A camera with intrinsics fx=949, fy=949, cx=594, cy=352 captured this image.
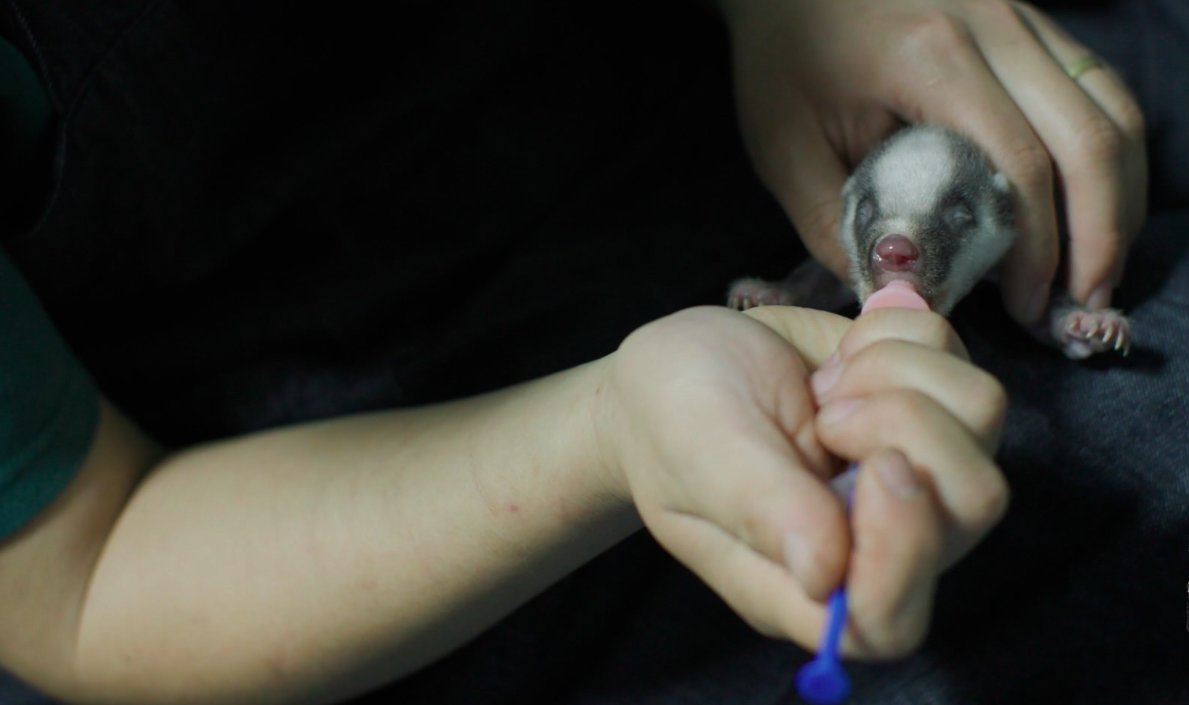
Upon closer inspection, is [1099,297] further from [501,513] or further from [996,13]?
[501,513]

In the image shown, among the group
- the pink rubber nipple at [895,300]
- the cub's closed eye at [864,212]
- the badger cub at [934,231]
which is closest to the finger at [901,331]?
the pink rubber nipple at [895,300]

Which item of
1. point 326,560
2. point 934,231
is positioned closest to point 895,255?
point 934,231

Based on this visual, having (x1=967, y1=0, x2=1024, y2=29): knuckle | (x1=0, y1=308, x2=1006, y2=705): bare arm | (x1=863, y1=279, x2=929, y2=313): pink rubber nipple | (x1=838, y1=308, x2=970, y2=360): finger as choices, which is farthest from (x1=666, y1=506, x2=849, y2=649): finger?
(x1=967, y1=0, x2=1024, y2=29): knuckle

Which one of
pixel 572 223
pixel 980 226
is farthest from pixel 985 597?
pixel 572 223

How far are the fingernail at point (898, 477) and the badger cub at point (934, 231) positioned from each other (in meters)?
0.46

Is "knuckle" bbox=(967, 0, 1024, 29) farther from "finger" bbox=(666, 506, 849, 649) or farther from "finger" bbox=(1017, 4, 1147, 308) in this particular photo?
"finger" bbox=(666, 506, 849, 649)

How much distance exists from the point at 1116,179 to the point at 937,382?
1.86 ft

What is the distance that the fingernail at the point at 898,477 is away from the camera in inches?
17.3

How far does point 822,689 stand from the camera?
1.51 ft

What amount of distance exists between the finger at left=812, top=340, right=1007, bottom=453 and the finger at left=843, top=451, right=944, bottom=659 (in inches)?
2.0

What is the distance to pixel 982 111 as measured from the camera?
2.97ft

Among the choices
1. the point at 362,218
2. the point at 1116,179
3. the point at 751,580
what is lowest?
the point at 1116,179

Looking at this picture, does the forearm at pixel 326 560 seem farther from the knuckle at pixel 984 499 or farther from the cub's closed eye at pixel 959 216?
the cub's closed eye at pixel 959 216

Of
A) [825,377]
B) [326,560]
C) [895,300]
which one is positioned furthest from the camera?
[326,560]
